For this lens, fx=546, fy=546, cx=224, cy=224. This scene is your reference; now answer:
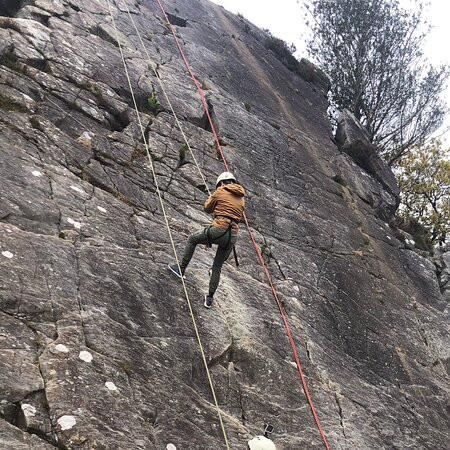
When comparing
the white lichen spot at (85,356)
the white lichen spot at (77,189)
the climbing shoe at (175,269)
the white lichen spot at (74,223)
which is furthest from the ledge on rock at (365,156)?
the white lichen spot at (85,356)

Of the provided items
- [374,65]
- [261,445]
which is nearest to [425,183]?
[374,65]

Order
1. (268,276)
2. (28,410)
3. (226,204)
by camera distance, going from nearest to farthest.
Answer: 1. (28,410)
2. (226,204)
3. (268,276)

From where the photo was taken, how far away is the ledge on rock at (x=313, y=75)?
2433 cm

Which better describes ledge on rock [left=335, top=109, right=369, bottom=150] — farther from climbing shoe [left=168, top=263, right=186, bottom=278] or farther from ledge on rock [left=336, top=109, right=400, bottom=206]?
climbing shoe [left=168, top=263, right=186, bottom=278]

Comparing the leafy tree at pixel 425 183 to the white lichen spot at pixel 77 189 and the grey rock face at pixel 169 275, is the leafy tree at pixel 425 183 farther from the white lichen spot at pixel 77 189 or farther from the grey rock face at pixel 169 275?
the white lichen spot at pixel 77 189

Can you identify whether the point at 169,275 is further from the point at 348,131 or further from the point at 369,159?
the point at 348,131

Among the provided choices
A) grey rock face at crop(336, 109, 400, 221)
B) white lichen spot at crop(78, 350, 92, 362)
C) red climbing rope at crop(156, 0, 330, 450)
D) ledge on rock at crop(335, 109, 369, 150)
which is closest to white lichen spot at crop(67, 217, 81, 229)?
white lichen spot at crop(78, 350, 92, 362)

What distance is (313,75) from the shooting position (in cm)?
2455

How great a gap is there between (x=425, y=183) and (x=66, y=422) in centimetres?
3066

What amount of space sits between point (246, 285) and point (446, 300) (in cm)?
903

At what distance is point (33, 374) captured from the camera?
6.44m

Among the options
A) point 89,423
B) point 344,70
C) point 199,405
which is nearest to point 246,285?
point 199,405

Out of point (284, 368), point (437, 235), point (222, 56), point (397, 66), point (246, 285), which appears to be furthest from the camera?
point (437, 235)

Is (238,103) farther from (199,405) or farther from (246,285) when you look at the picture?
(199,405)
